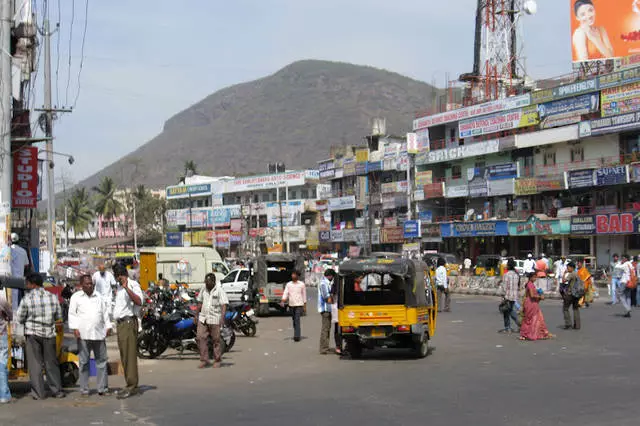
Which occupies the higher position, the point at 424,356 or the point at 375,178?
the point at 375,178

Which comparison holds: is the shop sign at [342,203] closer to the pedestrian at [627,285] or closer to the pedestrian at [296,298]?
the pedestrian at [627,285]

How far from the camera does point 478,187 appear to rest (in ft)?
214

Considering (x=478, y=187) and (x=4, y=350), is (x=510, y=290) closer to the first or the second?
(x=4, y=350)

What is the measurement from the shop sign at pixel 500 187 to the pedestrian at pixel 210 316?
48.1 m

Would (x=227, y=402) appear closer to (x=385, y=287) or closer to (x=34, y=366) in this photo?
(x=34, y=366)

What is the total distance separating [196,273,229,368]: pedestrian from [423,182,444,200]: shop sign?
5409 centimetres

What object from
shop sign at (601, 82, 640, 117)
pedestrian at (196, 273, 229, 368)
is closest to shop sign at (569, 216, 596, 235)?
shop sign at (601, 82, 640, 117)

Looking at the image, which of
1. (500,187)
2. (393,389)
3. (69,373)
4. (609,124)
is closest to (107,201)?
(500,187)

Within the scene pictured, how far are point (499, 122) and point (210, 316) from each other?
49.1 meters

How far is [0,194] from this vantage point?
15.9m

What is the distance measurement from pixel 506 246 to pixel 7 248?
53492mm

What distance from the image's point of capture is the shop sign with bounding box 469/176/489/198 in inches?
2542

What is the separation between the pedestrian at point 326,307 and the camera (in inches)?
724

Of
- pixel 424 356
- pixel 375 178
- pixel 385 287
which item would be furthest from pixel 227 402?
pixel 375 178
